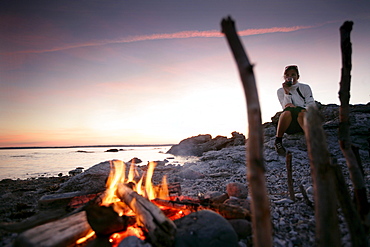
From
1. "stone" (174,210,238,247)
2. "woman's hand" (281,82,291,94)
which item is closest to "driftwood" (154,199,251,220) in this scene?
"stone" (174,210,238,247)

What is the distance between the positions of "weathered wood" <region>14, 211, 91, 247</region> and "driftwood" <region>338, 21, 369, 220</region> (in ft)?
14.1

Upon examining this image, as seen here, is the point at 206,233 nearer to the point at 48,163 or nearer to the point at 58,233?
the point at 58,233

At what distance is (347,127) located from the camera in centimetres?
296

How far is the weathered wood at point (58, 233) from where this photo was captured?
7.34 feet

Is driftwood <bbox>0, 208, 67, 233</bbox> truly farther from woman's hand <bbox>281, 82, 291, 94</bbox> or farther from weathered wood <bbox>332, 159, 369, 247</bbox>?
woman's hand <bbox>281, 82, 291, 94</bbox>

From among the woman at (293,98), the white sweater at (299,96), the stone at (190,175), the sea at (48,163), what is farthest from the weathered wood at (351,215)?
the sea at (48,163)

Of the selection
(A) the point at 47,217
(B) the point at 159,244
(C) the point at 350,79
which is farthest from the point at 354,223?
(A) the point at 47,217

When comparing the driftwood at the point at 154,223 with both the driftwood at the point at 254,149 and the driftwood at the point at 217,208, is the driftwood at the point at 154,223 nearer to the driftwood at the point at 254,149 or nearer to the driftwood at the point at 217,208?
the driftwood at the point at 217,208

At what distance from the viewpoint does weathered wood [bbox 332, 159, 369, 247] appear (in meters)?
2.36

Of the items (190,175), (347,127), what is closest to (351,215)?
(347,127)

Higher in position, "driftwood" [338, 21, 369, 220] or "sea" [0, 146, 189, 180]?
"driftwood" [338, 21, 369, 220]

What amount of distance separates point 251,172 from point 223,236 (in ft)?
4.18

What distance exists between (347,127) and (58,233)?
15.3ft

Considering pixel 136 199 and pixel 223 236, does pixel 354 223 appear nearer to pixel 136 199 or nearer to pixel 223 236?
pixel 223 236
